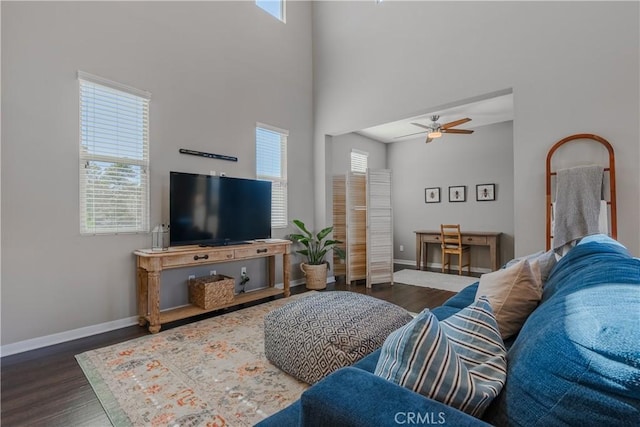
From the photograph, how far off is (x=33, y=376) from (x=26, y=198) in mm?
1465

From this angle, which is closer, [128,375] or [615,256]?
[615,256]

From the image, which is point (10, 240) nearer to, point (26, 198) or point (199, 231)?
point (26, 198)

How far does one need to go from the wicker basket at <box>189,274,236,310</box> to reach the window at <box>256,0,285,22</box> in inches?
161

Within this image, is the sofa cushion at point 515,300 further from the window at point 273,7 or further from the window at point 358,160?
the window at point 358,160

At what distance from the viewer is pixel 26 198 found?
2.64 metres

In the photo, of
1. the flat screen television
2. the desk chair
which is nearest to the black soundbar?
the flat screen television

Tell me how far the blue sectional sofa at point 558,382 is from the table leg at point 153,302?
244cm

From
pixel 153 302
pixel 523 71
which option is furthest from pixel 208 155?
pixel 523 71

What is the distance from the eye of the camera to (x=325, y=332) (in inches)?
76.0

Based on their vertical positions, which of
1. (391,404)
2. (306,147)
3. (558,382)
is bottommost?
(391,404)

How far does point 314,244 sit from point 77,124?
Answer: 3.34 metres

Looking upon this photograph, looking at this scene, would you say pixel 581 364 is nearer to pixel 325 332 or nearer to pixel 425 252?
pixel 325 332

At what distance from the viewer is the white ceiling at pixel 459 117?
15.6 ft

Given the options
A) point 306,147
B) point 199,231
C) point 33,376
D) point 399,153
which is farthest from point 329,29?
point 33,376
